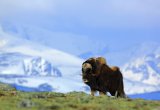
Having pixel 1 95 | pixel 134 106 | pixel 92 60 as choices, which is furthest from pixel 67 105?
pixel 92 60

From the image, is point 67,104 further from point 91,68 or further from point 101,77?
point 101,77

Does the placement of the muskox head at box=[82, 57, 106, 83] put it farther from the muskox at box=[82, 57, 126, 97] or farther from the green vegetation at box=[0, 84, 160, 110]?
the green vegetation at box=[0, 84, 160, 110]

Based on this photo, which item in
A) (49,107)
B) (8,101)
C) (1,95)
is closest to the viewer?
(49,107)

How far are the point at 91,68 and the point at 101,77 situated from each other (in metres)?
1.00

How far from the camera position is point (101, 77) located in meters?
33.8

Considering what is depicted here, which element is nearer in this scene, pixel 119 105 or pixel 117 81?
pixel 119 105

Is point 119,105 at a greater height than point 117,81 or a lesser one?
lesser

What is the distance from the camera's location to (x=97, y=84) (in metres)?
33.8

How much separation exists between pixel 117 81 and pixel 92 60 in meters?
2.41

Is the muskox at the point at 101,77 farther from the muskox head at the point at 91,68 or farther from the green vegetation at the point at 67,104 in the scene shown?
the green vegetation at the point at 67,104

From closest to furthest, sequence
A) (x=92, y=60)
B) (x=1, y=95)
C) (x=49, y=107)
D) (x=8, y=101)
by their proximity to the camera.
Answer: (x=49, y=107)
(x=8, y=101)
(x=1, y=95)
(x=92, y=60)

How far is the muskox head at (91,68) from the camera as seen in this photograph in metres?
33.1

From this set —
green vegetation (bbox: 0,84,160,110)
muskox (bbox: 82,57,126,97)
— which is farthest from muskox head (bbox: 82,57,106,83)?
green vegetation (bbox: 0,84,160,110)

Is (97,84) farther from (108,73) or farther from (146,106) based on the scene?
(146,106)
